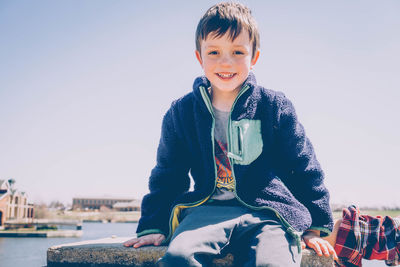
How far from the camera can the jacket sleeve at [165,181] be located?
7.23 feet

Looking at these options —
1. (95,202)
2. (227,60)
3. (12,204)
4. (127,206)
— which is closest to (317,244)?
(227,60)

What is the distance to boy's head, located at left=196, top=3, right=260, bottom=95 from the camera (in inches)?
81.3

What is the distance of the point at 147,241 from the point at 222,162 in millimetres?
700

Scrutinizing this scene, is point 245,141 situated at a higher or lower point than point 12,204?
higher

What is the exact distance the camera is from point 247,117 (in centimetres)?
211

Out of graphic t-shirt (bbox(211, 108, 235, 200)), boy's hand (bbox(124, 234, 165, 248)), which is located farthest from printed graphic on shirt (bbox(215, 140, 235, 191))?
boy's hand (bbox(124, 234, 165, 248))

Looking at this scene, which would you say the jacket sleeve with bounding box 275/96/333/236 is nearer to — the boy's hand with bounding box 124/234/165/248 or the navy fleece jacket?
the navy fleece jacket

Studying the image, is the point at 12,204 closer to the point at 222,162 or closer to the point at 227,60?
the point at 222,162

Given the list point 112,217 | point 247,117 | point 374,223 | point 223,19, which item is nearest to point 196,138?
point 247,117

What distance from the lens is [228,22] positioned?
6.75ft

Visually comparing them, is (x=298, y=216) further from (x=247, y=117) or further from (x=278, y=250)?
(x=247, y=117)

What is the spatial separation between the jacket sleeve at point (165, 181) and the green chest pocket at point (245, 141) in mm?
435

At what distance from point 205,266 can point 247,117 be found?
932mm

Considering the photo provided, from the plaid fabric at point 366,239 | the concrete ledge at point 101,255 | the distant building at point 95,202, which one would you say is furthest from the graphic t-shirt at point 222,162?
the distant building at point 95,202
